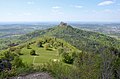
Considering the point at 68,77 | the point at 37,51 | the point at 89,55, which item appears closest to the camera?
the point at 68,77

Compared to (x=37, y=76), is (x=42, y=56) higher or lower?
lower

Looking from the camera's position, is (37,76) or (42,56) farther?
(42,56)

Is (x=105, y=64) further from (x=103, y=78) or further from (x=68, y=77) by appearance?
(x=68, y=77)

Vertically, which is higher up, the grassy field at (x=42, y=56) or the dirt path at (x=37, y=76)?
the dirt path at (x=37, y=76)

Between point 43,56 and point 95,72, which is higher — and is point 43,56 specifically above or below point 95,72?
below

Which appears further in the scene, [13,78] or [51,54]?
[51,54]

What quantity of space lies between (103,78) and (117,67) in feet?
11.5

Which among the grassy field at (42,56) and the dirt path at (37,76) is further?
the grassy field at (42,56)

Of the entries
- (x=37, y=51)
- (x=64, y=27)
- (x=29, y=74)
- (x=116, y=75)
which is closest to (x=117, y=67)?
(x=116, y=75)

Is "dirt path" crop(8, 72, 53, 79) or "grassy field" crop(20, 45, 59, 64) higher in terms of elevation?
"dirt path" crop(8, 72, 53, 79)

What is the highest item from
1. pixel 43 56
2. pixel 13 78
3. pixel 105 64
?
pixel 105 64

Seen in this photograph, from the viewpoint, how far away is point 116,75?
62.5 ft

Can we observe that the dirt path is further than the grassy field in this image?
No

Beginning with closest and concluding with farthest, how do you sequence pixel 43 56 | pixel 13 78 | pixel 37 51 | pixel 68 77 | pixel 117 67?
1. pixel 68 77
2. pixel 117 67
3. pixel 13 78
4. pixel 43 56
5. pixel 37 51
